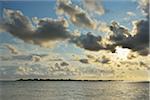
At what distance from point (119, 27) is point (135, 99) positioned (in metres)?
7.92

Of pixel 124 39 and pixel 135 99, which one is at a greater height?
pixel 124 39

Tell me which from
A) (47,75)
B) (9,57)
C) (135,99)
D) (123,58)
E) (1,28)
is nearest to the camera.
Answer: (1,28)

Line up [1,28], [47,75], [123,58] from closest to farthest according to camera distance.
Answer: [1,28], [123,58], [47,75]

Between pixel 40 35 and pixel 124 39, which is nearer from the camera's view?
pixel 124 39

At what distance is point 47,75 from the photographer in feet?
45.3

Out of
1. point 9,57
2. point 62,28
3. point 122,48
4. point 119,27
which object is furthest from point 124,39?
point 9,57

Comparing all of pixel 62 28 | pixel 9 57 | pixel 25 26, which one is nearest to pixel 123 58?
pixel 62 28

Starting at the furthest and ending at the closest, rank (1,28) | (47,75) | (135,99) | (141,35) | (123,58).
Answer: (135,99) < (47,75) < (123,58) < (1,28) < (141,35)

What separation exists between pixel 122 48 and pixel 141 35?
645 mm

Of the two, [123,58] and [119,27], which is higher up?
[119,27]

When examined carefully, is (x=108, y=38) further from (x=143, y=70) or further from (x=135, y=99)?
(x=135, y=99)

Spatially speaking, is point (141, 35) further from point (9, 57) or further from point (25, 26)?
point (9, 57)

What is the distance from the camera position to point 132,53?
9.11 m

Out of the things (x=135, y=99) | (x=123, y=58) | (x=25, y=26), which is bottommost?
(x=135, y=99)
